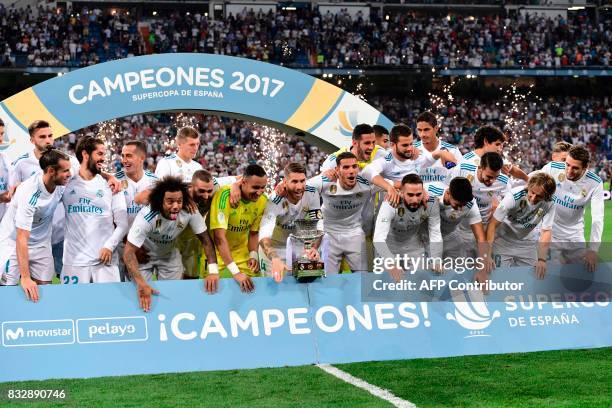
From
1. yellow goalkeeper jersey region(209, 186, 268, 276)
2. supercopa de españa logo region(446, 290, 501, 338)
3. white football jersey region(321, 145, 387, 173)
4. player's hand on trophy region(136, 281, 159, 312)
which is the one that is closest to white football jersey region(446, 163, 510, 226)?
white football jersey region(321, 145, 387, 173)

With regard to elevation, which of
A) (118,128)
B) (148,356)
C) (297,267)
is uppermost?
(297,267)

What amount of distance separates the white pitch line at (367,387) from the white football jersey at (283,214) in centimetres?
169

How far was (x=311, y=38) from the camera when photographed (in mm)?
41812

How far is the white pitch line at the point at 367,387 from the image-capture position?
621cm

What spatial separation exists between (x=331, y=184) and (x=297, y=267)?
1.62m

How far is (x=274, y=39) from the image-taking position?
41.2m

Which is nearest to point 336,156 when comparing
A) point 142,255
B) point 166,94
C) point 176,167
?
point 176,167

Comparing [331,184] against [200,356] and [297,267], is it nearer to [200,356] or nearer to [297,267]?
[297,267]

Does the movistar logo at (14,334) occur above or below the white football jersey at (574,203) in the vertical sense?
below

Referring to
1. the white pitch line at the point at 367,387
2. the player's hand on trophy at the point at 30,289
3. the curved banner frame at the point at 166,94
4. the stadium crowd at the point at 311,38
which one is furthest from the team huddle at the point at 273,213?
the stadium crowd at the point at 311,38

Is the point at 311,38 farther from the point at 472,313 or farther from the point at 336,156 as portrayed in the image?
the point at 472,313

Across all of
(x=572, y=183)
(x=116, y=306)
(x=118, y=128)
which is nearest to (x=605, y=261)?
(x=572, y=183)

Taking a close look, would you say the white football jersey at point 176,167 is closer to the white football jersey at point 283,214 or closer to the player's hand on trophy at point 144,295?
the white football jersey at point 283,214

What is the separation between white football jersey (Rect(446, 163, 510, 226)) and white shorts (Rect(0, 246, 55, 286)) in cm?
429
